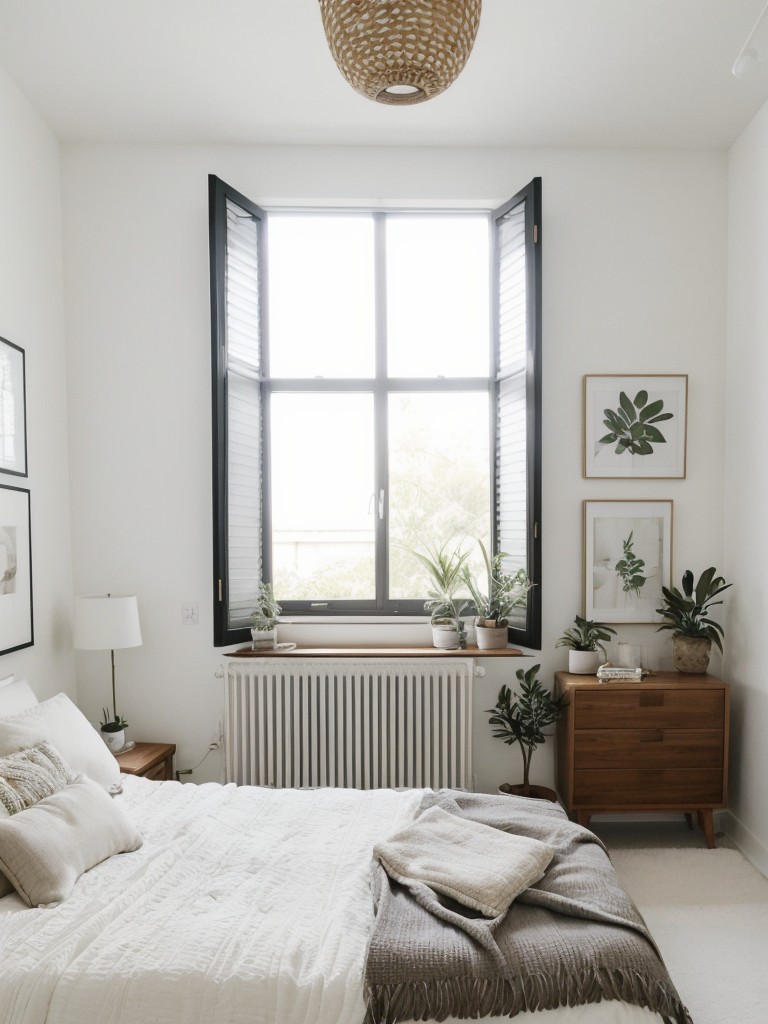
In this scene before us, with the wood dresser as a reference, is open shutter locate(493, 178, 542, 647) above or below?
above

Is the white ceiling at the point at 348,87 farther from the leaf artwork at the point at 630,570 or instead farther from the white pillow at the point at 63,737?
the white pillow at the point at 63,737

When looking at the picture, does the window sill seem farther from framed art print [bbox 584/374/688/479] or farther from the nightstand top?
framed art print [bbox 584/374/688/479]

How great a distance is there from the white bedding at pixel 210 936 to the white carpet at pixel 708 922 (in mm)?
919

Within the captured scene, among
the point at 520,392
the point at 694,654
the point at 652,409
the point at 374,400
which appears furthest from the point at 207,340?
the point at 694,654

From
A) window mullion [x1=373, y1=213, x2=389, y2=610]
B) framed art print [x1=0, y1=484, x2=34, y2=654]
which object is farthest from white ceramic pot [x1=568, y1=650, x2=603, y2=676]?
framed art print [x1=0, y1=484, x2=34, y2=654]

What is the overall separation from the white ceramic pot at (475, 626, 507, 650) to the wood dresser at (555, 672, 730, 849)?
0.39 meters

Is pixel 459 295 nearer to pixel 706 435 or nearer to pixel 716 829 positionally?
pixel 706 435

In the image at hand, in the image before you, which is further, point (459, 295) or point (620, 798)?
point (459, 295)

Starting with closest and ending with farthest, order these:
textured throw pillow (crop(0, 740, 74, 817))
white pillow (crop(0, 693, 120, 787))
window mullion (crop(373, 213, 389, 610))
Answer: textured throw pillow (crop(0, 740, 74, 817))
white pillow (crop(0, 693, 120, 787))
window mullion (crop(373, 213, 389, 610))

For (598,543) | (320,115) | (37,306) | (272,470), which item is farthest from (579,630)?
(37,306)

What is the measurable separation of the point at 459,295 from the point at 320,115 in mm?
1065

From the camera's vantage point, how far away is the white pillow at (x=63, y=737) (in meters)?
2.24

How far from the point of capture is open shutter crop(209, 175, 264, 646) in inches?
131

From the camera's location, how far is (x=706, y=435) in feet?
11.8
